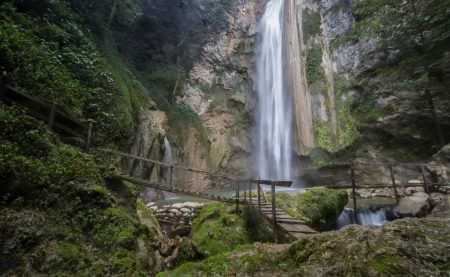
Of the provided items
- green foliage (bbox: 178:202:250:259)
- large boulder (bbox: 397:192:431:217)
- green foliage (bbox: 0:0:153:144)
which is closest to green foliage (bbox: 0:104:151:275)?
green foliage (bbox: 178:202:250:259)

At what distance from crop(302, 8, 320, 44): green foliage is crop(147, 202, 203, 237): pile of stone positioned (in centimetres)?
1723

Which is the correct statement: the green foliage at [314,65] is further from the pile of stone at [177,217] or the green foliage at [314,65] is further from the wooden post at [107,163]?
the wooden post at [107,163]

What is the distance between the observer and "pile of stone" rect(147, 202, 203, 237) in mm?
8077

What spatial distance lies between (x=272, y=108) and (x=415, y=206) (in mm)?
13105

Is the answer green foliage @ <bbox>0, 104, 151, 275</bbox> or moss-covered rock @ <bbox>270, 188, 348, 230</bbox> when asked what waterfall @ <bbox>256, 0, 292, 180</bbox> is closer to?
moss-covered rock @ <bbox>270, 188, 348, 230</bbox>

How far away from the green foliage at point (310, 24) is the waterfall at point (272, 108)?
2.02 meters

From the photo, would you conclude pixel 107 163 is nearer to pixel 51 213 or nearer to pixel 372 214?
pixel 51 213

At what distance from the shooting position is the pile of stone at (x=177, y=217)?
8.08 meters

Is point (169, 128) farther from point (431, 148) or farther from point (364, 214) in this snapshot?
point (431, 148)

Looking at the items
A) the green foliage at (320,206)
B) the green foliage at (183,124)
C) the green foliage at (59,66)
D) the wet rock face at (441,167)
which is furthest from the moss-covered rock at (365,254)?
the green foliage at (183,124)

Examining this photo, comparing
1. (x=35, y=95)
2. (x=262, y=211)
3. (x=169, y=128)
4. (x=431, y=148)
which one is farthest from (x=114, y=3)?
(x=431, y=148)

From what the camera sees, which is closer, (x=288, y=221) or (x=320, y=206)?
(x=288, y=221)

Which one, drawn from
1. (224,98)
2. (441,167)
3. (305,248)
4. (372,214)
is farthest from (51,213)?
(224,98)

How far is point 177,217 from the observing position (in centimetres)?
888
